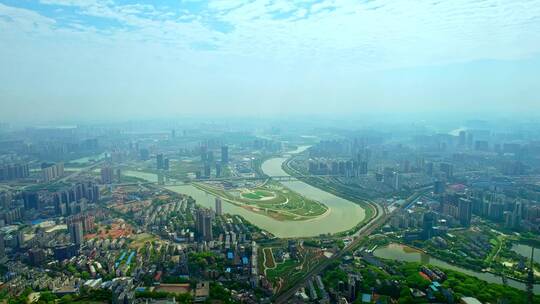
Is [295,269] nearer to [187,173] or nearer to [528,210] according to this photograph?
[528,210]

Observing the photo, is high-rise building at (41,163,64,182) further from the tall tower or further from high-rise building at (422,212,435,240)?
the tall tower

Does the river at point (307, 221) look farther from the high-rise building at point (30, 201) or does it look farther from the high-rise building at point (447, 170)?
the high-rise building at point (447, 170)

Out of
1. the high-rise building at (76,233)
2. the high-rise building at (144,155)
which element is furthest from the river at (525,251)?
the high-rise building at (144,155)

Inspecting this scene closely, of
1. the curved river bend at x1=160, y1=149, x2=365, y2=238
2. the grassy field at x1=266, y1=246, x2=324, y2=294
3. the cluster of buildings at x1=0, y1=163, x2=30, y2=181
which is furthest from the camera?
the cluster of buildings at x1=0, y1=163, x2=30, y2=181

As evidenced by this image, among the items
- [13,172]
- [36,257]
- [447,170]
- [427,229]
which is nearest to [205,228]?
[36,257]

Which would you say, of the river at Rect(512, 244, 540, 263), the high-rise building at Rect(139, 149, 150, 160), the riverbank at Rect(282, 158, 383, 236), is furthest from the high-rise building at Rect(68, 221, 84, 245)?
the high-rise building at Rect(139, 149, 150, 160)

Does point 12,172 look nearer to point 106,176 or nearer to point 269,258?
point 106,176

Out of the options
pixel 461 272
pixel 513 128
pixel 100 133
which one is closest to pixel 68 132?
pixel 100 133

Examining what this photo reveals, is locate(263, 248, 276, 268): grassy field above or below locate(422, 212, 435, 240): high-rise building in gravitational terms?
below
